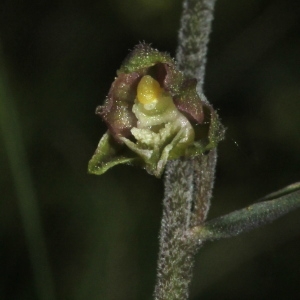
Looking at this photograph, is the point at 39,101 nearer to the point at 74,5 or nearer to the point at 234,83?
the point at 74,5

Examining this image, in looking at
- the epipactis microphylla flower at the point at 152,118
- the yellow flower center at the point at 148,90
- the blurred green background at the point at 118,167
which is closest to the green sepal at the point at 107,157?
the epipactis microphylla flower at the point at 152,118

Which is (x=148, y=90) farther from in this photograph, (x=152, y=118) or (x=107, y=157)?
(x=107, y=157)

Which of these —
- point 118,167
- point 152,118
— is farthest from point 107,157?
point 118,167

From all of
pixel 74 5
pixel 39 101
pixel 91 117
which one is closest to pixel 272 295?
pixel 91 117

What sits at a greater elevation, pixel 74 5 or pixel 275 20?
pixel 74 5

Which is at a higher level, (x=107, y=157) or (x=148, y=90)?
(x=148, y=90)

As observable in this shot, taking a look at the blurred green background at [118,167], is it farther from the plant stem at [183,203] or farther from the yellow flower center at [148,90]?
the yellow flower center at [148,90]

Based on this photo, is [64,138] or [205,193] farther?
[64,138]
